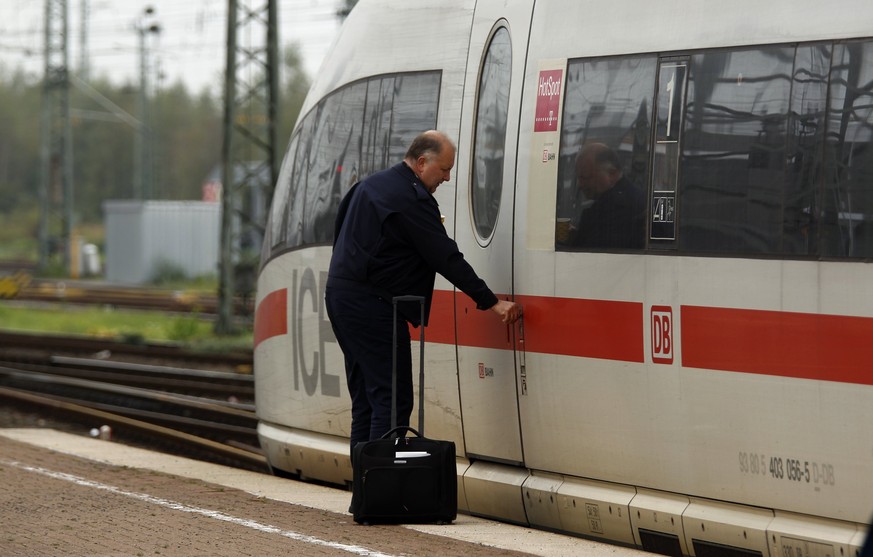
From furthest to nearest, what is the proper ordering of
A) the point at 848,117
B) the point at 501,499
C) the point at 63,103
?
the point at 63,103 < the point at 501,499 < the point at 848,117

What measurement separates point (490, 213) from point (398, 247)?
55cm

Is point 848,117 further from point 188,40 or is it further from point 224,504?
point 188,40

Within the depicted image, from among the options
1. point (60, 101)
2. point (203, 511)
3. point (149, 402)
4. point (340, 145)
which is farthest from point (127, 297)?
point (203, 511)

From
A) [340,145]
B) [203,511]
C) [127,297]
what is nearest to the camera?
[203,511]

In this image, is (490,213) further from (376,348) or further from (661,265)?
(661,265)

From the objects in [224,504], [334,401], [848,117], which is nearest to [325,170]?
[334,401]

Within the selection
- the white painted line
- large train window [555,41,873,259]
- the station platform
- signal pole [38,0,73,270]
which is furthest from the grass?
large train window [555,41,873,259]

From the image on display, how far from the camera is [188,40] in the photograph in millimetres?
47875

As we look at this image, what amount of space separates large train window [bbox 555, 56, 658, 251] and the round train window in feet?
1.63

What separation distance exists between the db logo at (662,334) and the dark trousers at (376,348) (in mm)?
1350

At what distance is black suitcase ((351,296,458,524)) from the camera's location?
6.28 meters

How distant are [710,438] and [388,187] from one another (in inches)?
78.4

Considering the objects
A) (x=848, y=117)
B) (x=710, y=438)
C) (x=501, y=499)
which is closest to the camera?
(x=848, y=117)

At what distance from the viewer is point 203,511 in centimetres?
674
